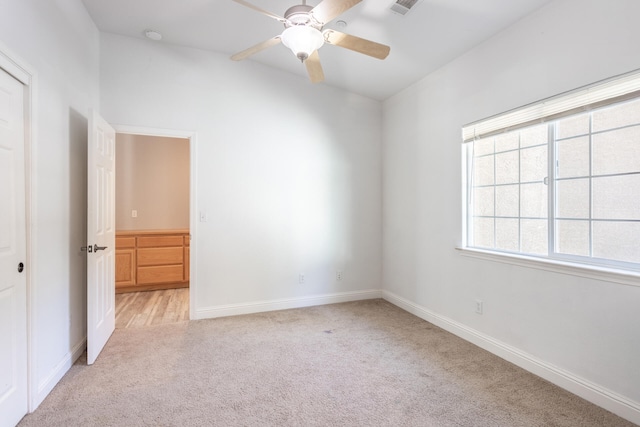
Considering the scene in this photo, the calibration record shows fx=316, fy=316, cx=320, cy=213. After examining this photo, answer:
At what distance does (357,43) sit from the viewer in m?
2.06

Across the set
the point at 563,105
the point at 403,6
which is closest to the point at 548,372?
the point at 563,105

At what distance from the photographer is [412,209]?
3.75m

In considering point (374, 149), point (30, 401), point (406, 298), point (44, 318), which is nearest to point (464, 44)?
point (374, 149)

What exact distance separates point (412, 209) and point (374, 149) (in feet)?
3.55

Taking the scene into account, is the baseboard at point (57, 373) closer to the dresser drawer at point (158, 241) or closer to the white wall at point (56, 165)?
the white wall at point (56, 165)

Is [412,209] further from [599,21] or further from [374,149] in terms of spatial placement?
[599,21]

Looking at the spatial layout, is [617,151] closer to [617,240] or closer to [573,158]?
[573,158]

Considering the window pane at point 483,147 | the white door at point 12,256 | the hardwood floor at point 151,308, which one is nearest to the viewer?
the white door at point 12,256

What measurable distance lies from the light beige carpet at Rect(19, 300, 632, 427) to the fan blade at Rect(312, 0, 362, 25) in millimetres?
2354

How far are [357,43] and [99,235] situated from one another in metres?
2.58

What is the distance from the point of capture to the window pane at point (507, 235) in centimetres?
268

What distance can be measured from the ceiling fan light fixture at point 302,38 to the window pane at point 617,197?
205 cm

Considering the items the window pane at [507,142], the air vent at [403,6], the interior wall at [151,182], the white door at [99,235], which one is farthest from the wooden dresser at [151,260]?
the window pane at [507,142]

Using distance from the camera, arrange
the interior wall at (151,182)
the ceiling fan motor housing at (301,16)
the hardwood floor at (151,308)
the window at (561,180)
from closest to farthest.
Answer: the ceiling fan motor housing at (301,16) < the window at (561,180) < the hardwood floor at (151,308) < the interior wall at (151,182)
